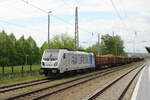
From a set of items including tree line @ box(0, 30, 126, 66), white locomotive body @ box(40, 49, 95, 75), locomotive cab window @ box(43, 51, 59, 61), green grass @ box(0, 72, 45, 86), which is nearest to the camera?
green grass @ box(0, 72, 45, 86)

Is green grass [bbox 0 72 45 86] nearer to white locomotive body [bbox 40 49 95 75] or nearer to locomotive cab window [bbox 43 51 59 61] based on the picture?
white locomotive body [bbox 40 49 95 75]

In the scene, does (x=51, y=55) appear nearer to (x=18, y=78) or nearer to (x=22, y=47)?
(x=18, y=78)

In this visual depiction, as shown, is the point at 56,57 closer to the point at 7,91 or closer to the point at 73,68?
the point at 73,68

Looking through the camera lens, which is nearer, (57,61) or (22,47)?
(57,61)

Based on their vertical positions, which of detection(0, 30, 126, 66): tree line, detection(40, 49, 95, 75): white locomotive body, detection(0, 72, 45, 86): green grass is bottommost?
detection(0, 72, 45, 86): green grass

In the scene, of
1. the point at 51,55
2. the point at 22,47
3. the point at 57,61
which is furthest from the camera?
the point at 22,47

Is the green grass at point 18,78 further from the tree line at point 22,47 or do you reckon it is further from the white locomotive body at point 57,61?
the tree line at point 22,47

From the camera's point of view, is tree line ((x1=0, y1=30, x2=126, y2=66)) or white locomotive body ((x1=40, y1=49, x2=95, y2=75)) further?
tree line ((x1=0, y1=30, x2=126, y2=66))

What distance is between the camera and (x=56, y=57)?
24984 mm

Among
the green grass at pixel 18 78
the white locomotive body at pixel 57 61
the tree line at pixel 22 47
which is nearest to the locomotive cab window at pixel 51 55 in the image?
the white locomotive body at pixel 57 61

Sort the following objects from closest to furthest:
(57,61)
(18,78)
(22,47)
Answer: (18,78) < (57,61) < (22,47)

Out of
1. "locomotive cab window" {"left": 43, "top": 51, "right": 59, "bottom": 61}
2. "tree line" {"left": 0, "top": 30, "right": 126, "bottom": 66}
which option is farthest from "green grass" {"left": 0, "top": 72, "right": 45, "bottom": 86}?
"tree line" {"left": 0, "top": 30, "right": 126, "bottom": 66}

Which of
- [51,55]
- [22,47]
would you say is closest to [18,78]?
[51,55]

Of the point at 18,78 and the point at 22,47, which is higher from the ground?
the point at 22,47
